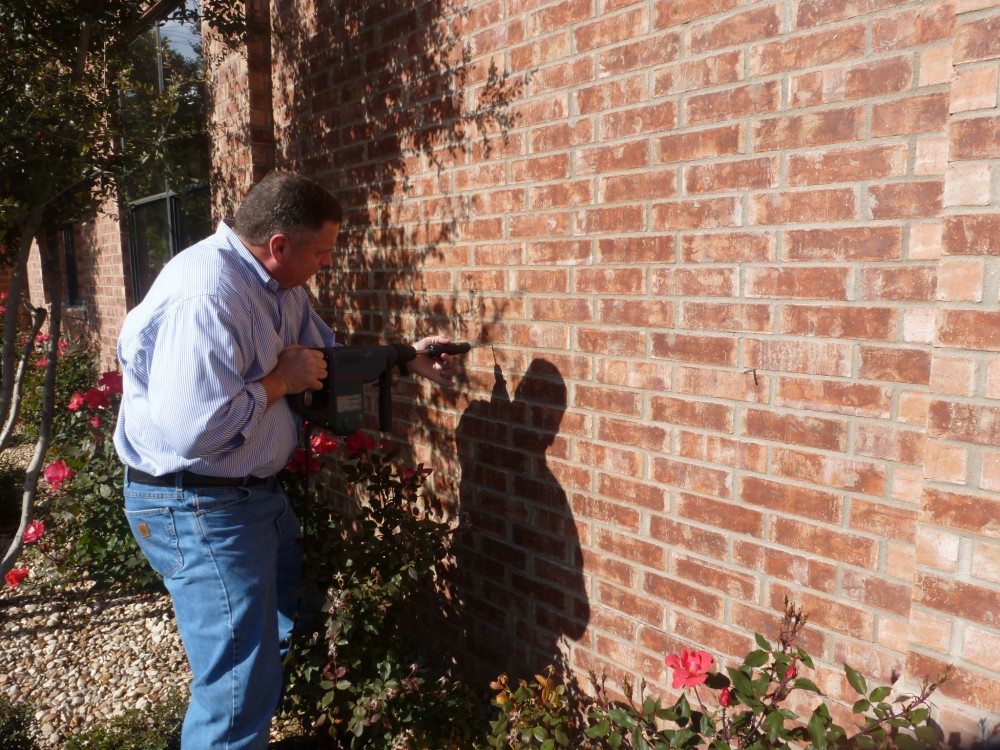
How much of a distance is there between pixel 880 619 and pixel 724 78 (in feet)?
4.94

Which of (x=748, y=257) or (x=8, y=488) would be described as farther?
(x=8, y=488)

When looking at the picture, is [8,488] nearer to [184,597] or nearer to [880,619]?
[184,597]

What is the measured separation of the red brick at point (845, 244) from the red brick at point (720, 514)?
732 millimetres

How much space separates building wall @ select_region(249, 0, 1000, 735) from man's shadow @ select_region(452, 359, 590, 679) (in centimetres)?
1

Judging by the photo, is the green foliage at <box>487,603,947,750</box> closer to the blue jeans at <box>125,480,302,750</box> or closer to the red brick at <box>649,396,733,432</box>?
the red brick at <box>649,396,733,432</box>

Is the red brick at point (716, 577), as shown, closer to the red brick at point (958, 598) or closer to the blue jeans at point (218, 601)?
the red brick at point (958, 598)

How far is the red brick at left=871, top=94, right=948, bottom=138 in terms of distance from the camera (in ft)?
5.68

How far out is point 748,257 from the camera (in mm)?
2105

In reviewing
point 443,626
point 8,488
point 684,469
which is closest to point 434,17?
point 684,469

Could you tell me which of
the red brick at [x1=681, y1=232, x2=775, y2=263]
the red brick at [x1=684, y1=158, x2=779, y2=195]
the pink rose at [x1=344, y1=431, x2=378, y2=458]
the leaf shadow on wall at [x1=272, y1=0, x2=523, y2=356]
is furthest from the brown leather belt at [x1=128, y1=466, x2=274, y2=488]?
the red brick at [x1=684, y1=158, x2=779, y2=195]

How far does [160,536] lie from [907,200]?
2344 millimetres

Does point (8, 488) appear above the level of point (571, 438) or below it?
below

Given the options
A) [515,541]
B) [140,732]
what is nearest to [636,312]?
[515,541]

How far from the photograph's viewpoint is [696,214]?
2215 millimetres
